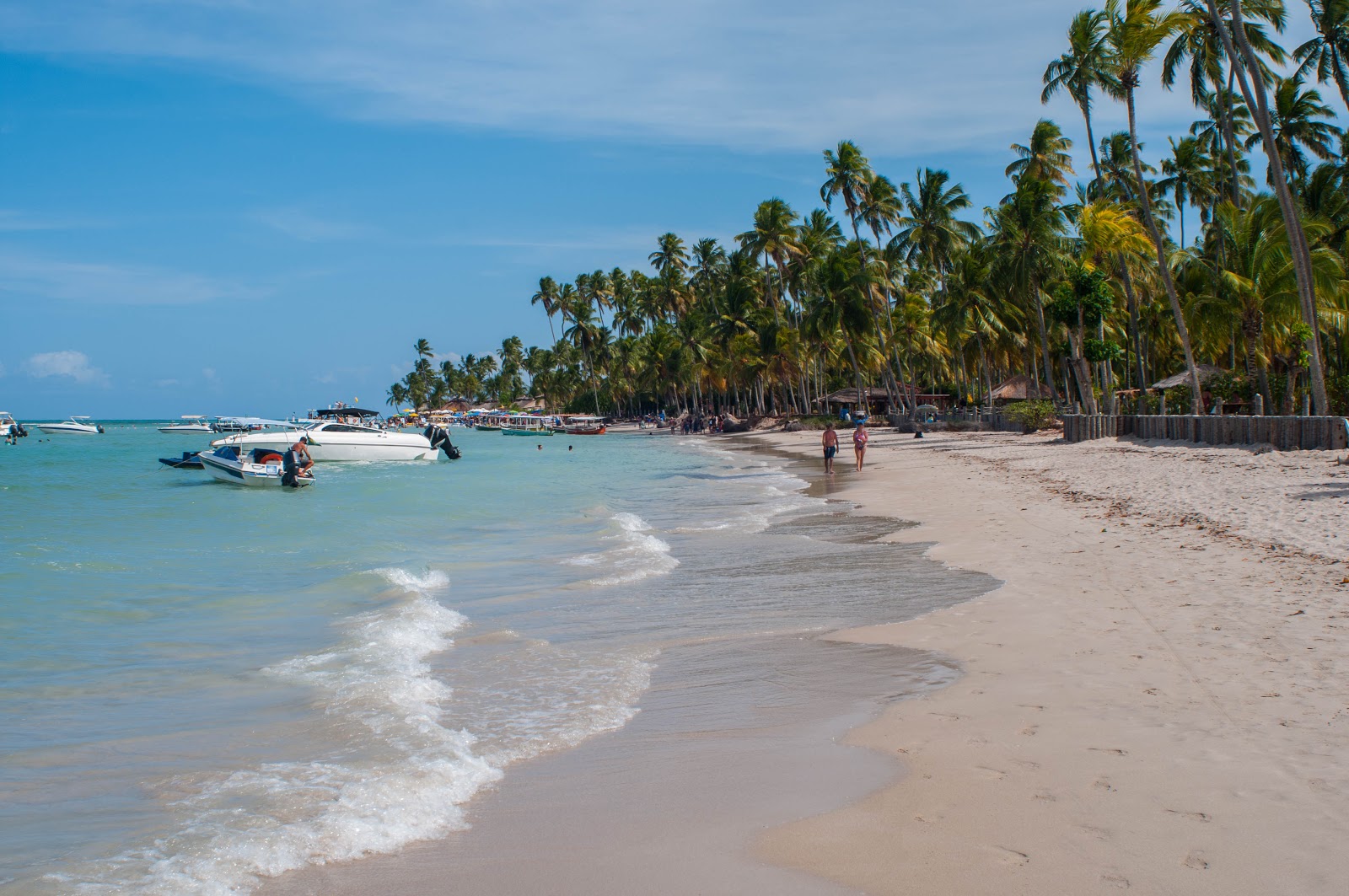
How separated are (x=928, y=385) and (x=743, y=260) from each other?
61.8 feet

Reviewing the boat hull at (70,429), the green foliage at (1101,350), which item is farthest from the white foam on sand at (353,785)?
the boat hull at (70,429)

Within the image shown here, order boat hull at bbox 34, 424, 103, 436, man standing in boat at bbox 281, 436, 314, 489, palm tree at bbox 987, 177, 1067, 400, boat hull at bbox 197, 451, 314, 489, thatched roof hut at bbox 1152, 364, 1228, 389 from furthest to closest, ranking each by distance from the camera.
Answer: boat hull at bbox 34, 424, 103, 436
palm tree at bbox 987, 177, 1067, 400
thatched roof hut at bbox 1152, 364, 1228, 389
boat hull at bbox 197, 451, 314, 489
man standing in boat at bbox 281, 436, 314, 489

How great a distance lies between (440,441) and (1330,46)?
124 feet

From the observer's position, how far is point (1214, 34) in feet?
95.9

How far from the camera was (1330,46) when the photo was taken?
2922 cm

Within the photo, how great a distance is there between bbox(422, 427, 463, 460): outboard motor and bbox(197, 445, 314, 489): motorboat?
15.0 m

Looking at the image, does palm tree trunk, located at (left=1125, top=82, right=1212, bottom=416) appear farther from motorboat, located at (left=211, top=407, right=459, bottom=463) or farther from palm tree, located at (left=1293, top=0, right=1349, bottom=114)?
motorboat, located at (left=211, top=407, right=459, bottom=463)

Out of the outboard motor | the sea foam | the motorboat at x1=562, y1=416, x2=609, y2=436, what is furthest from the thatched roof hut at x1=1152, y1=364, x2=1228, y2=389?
the motorboat at x1=562, y1=416, x2=609, y2=436

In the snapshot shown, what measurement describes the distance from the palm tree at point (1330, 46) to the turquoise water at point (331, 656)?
23116 millimetres

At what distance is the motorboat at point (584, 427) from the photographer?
88062 mm

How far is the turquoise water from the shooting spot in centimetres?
457

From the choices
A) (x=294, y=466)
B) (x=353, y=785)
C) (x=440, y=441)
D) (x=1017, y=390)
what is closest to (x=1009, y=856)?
(x=353, y=785)

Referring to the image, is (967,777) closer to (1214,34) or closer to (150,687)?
(150,687)

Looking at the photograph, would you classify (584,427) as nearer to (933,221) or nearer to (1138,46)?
(933,221)
